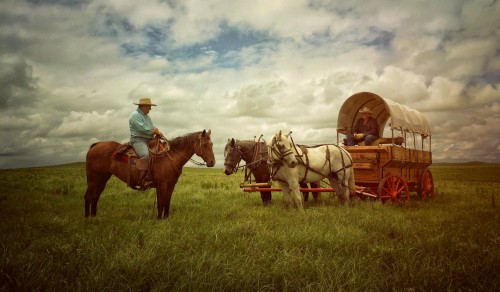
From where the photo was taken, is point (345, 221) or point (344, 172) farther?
point (344, 172)

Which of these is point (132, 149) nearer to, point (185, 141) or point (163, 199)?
point (185, 141)

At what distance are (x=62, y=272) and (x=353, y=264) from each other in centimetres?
375

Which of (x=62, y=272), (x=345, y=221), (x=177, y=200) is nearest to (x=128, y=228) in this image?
(x=62, y=272)

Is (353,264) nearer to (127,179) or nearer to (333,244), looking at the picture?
(333,244)

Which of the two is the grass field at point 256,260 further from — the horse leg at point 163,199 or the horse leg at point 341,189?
the horse leg at point 341,189

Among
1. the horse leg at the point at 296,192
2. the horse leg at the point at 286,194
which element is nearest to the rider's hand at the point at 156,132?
the horse leg at the point at 286,194

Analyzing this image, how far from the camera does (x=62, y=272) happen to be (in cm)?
345

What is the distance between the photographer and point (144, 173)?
24.8ft

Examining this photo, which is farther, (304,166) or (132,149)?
(304,166)

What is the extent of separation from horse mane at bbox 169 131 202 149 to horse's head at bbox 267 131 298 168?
7.01 ft

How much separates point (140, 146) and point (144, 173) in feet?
2.42

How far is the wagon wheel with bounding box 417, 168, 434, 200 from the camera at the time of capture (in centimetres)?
1160

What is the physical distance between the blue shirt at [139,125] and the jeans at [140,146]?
0.37ft

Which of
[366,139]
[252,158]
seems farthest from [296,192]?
[366,139]
